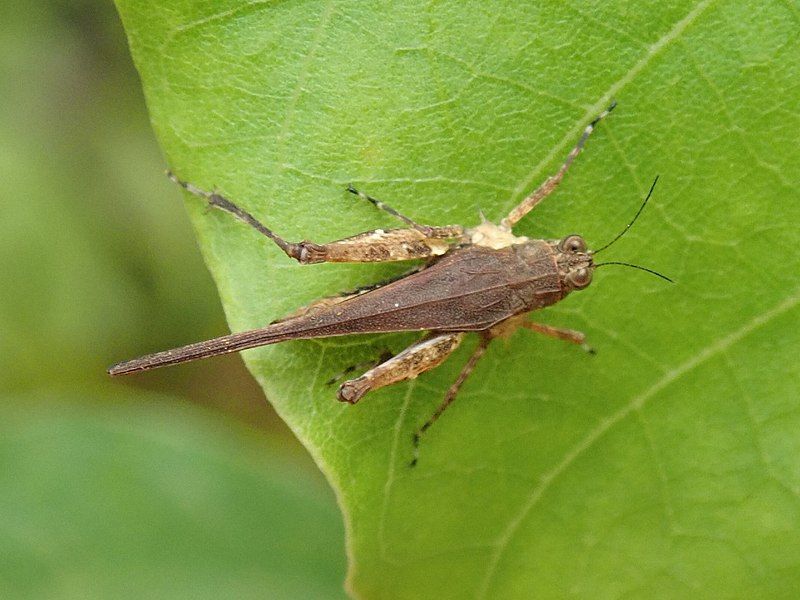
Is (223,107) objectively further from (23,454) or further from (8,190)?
(8,190)

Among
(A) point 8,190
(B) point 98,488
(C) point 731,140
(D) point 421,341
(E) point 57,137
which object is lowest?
(B) point 98,488

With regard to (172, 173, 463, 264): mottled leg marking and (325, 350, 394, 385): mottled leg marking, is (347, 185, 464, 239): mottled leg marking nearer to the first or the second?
(172, 173, 463, 264): mottled leg marking

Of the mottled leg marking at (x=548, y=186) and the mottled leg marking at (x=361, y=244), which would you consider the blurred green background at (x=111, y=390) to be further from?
the mottled leg marking at (x=548, y=186)

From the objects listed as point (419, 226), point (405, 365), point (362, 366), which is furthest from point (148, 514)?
point (419, 226)

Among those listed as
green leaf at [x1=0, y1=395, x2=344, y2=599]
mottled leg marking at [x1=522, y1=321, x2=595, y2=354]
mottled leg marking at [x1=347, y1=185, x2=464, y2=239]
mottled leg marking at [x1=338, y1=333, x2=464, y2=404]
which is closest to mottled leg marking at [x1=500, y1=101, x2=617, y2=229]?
mottled leg marking at [x1=347, y1=185, x2=464, y2=239]

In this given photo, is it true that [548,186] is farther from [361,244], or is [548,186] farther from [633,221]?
[361,244]

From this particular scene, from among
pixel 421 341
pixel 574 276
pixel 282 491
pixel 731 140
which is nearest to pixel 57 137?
pixel 282 491
